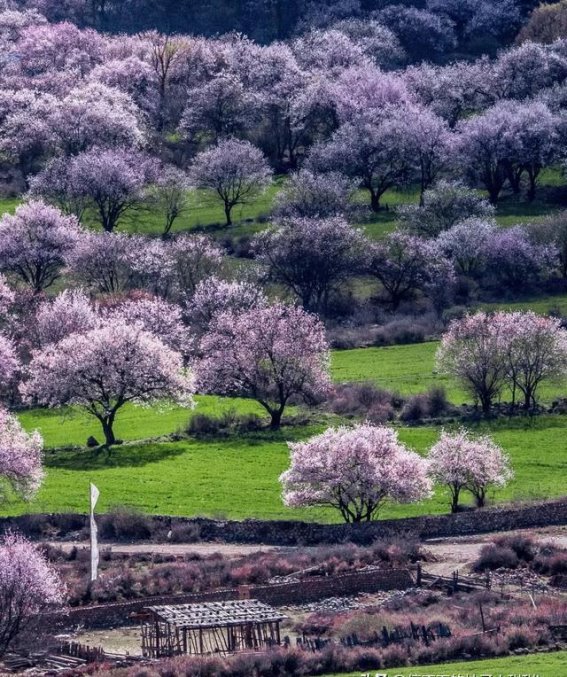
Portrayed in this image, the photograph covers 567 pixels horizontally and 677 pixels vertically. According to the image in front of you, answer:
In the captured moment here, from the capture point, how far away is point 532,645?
58.0 metres

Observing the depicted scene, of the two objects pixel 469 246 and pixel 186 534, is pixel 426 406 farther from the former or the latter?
pixel 469 246

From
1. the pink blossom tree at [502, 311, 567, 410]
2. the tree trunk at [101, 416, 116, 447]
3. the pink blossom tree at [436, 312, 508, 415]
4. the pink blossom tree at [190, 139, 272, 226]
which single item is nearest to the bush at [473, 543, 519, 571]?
the pink blossom tree at [436, 312, 508, 415]

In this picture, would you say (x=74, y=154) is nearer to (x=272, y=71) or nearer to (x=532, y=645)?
(x=272, y=71)

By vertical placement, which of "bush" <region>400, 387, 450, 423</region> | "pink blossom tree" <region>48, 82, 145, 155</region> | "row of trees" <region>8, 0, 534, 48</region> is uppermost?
"row of trees" <region>8, 0, 534, 48</region>

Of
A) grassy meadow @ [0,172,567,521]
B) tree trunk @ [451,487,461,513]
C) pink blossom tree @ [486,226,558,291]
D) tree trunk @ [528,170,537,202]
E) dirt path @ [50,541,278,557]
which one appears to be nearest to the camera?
dirt path @ [50,541,278,557]

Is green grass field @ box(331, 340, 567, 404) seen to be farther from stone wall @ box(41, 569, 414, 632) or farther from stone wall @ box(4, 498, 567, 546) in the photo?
stone wall @ box(41, 569, 414, 632)

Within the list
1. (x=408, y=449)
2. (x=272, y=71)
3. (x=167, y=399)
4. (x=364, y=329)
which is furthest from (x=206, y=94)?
(x=408, y=449)

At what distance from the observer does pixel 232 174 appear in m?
144

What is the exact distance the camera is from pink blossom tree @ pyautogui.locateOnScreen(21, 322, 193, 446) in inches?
3846

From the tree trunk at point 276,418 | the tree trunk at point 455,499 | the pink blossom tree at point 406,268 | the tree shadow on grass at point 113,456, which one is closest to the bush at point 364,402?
the tree trunk at point 276,418

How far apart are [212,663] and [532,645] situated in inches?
383

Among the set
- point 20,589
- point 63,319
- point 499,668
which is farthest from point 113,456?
point 499,668

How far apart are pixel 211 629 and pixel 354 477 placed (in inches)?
719

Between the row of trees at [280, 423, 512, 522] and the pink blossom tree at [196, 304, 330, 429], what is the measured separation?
16.2 metres
